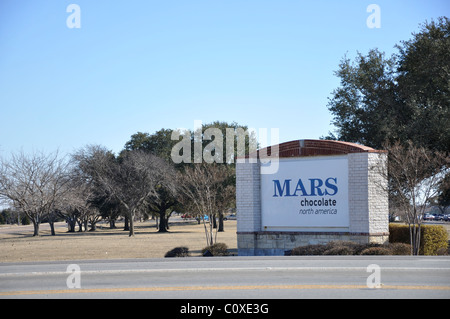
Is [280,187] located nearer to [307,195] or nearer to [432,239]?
[307,195]

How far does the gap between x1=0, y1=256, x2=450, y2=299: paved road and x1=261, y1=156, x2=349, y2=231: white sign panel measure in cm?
606

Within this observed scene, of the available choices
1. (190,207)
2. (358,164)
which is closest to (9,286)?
(358,164)

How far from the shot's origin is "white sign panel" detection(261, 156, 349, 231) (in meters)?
20.9

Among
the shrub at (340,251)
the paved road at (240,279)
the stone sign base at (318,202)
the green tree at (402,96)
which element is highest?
the green tree at (402,96)

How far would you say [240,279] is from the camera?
36.8 feet

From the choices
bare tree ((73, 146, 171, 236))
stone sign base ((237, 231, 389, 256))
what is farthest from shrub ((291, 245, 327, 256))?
bare tree ((73, 146, 171, 236))

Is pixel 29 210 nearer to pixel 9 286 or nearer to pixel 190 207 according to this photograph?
pixel 190 207

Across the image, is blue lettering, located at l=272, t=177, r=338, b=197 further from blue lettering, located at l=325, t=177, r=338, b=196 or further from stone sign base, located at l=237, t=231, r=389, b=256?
stone sign base, located at l=237, t=231, r=389, b=256

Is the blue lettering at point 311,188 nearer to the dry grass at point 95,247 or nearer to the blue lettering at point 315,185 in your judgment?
the blue lettering at point 315,185

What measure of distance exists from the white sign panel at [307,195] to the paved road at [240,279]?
606cm

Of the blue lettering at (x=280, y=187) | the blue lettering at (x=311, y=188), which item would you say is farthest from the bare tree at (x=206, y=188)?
the blue lettering at (x=311, y=188)

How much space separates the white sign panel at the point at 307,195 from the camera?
2092 centimetres

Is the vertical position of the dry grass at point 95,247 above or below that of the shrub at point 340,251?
below

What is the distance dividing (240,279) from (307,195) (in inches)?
425
